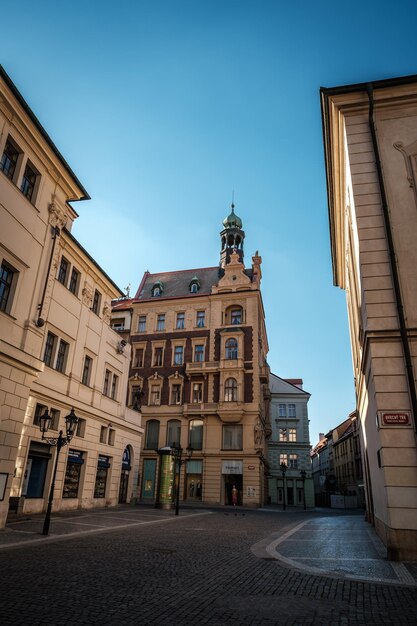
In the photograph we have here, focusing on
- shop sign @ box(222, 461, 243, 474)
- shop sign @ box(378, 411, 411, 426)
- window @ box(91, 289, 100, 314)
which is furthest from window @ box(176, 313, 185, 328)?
shop sign @ box(378, 411, 411, 426)

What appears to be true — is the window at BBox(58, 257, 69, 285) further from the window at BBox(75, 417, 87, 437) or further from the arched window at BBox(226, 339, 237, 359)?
the arched window at BBox(226, 339, 237, 359)

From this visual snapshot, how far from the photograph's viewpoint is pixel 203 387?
145 ft

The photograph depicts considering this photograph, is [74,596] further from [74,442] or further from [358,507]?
[358,507]

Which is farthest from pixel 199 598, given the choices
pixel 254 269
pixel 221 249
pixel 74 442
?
pixel 221 249

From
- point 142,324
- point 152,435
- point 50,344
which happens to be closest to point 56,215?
point 50,344

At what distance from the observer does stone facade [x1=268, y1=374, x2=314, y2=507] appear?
184ft

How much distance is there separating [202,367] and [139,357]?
828cm

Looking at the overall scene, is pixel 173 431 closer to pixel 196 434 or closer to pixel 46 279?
pixel 196 434

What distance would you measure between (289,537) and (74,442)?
1288cm

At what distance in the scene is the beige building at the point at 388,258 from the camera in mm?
9945

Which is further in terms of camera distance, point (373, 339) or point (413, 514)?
point (373, 339)

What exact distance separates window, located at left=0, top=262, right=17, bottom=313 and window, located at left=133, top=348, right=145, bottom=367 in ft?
108

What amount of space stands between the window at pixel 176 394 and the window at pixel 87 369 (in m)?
19.9

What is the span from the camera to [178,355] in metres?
46.8
